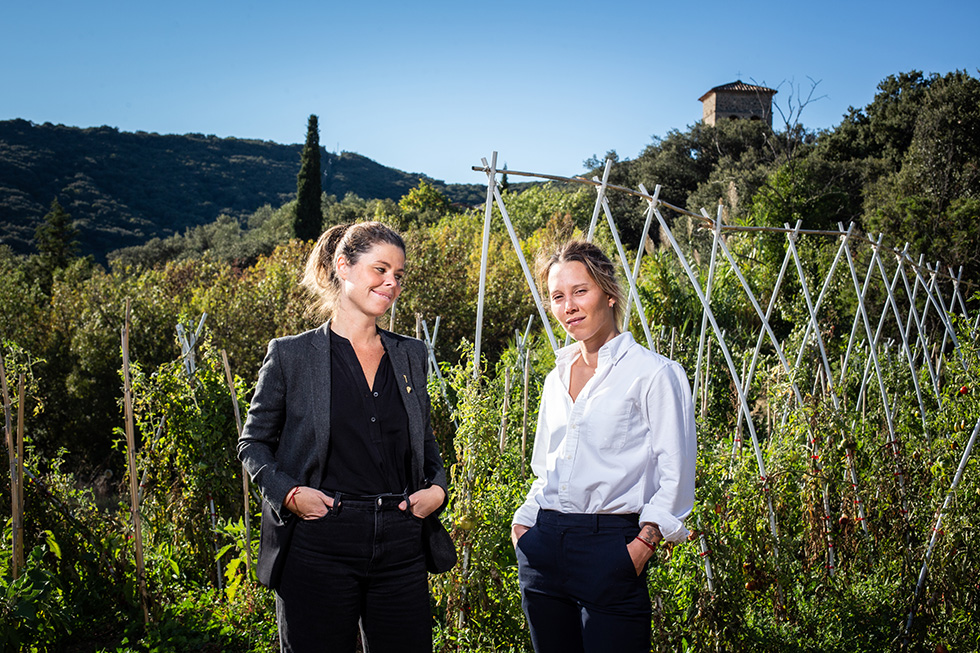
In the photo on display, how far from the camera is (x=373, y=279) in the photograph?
1.66 meters

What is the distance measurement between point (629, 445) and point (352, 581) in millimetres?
693

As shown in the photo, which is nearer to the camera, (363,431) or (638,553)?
(638,553)

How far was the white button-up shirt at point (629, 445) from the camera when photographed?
1.46 metres

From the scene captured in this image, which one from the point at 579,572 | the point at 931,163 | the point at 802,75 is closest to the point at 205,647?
the point at 579,572

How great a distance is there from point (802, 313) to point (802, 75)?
26.7 ft

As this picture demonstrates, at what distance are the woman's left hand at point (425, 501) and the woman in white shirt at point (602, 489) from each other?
198 mm

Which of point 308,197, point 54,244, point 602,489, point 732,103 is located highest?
point 732,103

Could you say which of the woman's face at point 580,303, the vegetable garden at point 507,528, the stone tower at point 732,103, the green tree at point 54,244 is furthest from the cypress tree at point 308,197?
the stone tower at point 732,103

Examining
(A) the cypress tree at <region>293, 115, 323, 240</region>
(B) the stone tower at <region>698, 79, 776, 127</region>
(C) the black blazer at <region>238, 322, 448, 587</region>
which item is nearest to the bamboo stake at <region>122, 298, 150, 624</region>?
(C) the black blazer at <region>238, 322, 448, 587</region>

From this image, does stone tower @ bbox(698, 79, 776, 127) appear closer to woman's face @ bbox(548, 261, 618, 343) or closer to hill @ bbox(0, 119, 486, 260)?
hill @ bbox(0, 119, 486, 260)

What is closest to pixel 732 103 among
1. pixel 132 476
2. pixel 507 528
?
pixel 507 528

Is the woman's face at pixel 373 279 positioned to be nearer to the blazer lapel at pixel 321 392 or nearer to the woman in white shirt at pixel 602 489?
the blazer lapel at pixel 321 392

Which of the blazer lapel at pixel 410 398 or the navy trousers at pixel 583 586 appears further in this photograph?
the blazer lapel at pixel 410 398

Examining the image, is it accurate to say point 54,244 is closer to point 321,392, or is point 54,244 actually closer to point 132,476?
point 132,476
